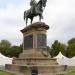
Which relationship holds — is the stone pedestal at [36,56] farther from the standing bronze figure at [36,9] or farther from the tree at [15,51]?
the tree at [15,51]

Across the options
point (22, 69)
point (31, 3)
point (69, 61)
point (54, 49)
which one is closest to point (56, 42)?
point (54, 49)

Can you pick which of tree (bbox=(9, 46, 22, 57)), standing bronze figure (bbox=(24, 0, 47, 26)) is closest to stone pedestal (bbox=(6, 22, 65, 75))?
standing bronze figure (bbox=(24, 0, 47, 26))

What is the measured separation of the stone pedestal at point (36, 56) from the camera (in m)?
21.3

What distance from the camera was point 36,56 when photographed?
2377 cm

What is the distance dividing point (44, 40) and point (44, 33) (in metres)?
0.72

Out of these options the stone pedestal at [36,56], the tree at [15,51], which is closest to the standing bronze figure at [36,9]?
the stone pedestal at [36,56]

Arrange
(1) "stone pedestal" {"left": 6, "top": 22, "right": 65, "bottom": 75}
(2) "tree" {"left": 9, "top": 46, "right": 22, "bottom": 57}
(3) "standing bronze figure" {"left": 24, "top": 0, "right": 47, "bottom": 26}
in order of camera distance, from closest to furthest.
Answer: (1) "stone pedestal" {"left": 6, "top": 22, "right": 65, "bottom": 75}, (3) "standing bronze figure" {"left": 24, "top": 0, "right": 47, "bottom": 26}, (2) "tree" {"left": 9, "top": 46, "right": 22, "bottom": 57}

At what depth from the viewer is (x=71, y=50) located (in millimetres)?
66562

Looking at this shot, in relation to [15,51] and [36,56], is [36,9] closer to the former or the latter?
[36,56]

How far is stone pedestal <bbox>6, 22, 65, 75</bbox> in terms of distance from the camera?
840 inches

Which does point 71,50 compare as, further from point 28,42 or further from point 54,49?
point 28,42

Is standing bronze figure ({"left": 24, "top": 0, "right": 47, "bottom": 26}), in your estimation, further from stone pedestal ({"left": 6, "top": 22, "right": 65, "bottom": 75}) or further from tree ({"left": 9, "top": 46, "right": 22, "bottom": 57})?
tree ({"left": 9, "top": 46, "right": 22, "bottom": 57})

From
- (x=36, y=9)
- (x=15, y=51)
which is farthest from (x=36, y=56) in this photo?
(x=15, y=51)

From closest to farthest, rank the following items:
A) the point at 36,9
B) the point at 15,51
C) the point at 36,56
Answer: the point at 36,56 < the point at 36,9 < the point at 15,51
